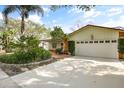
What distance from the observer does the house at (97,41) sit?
14.5 m

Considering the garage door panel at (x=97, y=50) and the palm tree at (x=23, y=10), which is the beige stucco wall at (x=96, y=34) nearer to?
the garage door panel at (x=97, y=50)

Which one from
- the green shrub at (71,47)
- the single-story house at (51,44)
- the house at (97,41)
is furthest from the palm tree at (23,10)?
the single-story house at (51,44)

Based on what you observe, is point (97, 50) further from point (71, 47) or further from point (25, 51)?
point (25, 51)

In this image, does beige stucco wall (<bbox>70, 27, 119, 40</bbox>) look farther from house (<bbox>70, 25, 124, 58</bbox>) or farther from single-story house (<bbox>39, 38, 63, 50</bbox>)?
single-story house (<bbox>39, 38, 63, 50</bbox>)

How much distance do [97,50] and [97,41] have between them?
93cm

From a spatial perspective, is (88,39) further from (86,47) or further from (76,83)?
(76,83)

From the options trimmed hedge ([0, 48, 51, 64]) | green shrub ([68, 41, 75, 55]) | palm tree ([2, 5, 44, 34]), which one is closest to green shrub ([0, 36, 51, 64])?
trimmed hedge ([0, 48, 51, 64])

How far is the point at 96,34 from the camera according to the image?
52.5ft

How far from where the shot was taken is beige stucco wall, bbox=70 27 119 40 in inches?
578
